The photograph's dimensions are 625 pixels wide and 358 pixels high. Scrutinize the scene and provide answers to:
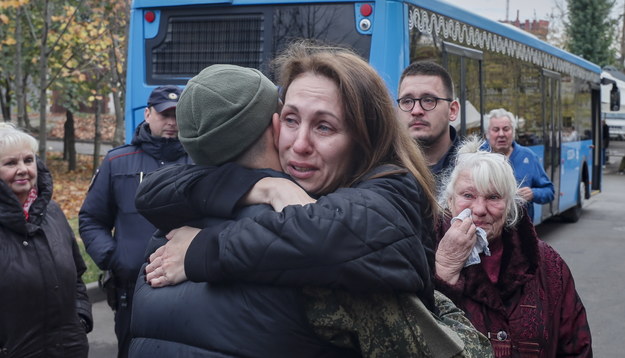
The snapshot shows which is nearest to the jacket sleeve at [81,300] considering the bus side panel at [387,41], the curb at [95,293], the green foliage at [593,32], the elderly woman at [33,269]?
the elderly woman at [33,269]

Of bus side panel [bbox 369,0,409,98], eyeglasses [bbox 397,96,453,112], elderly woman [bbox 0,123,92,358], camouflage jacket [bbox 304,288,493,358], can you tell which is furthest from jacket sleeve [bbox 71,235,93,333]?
bus side panel [bbox 369,0,409,98]

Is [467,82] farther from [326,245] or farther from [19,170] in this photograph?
[326,245]

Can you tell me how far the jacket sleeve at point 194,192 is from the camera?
1.86 meters

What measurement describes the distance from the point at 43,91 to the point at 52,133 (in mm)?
25605

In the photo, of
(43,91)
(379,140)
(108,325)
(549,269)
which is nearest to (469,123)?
(108,325)

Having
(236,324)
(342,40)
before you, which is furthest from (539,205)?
(236,324)

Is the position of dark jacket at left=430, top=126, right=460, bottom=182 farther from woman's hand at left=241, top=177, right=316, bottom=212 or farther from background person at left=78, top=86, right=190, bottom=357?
woman's hand at left=241, top=177, right=316, bottom=212

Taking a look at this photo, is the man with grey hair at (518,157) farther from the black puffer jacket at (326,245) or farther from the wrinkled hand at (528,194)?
the black puffer jacket at (326,245)

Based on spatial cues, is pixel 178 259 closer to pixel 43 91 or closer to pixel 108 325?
pixel 108 325

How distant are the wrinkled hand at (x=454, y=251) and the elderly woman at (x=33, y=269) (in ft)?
6.82

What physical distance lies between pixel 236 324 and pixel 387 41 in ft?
18.6

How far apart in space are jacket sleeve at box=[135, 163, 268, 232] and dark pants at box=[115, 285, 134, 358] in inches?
116

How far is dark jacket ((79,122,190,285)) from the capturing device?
494 cm

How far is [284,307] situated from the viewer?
1750 millimetres
